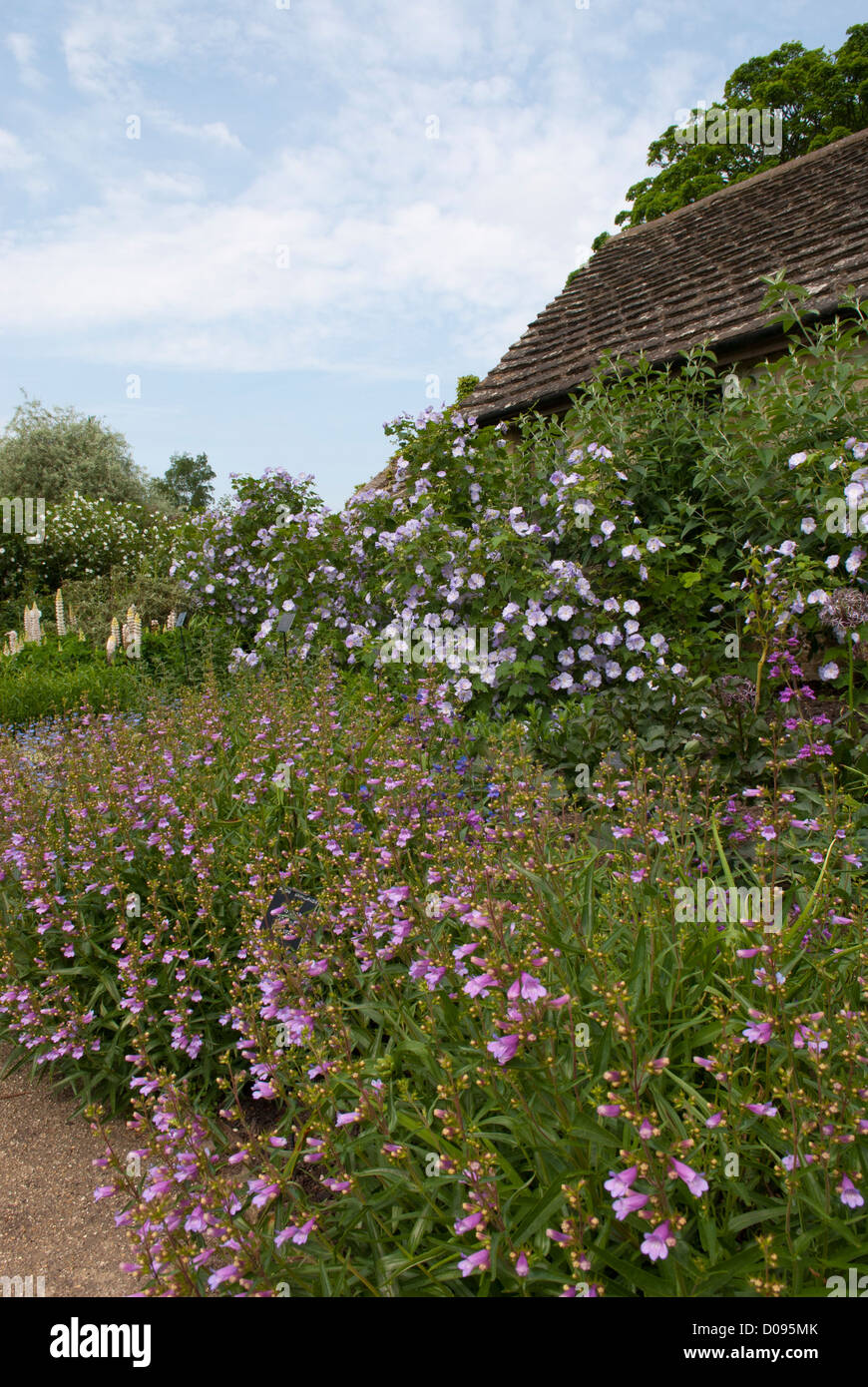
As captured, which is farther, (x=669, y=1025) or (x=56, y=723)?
(x=56, y=723)

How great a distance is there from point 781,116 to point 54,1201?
81.1 ft

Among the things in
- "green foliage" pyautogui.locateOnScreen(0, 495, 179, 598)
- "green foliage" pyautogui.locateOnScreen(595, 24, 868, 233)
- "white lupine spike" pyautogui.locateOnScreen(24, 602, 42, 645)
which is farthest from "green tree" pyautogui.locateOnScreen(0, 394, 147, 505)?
A: "green foliage" pyautogui.locateOnScreen(595, 24, 868, 233)

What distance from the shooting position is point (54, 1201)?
2701 millimetres

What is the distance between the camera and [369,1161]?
2000 mm

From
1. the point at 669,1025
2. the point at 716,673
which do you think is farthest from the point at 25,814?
the point at 716,673

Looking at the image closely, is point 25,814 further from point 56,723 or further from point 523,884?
point 56,723

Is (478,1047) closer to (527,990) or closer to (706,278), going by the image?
(527,990)

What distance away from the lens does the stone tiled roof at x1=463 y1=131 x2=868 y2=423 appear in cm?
670

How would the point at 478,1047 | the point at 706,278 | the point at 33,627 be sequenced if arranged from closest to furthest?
the point at 478,1047, the point at 706,278, the point at 33,627

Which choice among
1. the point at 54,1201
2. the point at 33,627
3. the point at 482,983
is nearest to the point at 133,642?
the point at 33,627

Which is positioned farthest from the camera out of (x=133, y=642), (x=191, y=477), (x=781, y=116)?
(x=191, y=477)

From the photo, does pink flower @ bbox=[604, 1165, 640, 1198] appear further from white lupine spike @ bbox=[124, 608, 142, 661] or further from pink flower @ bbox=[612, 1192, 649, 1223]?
white lupine spike @ bbox=[124, 608, 142, 661]

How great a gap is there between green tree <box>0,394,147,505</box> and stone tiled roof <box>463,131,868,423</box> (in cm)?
1799
